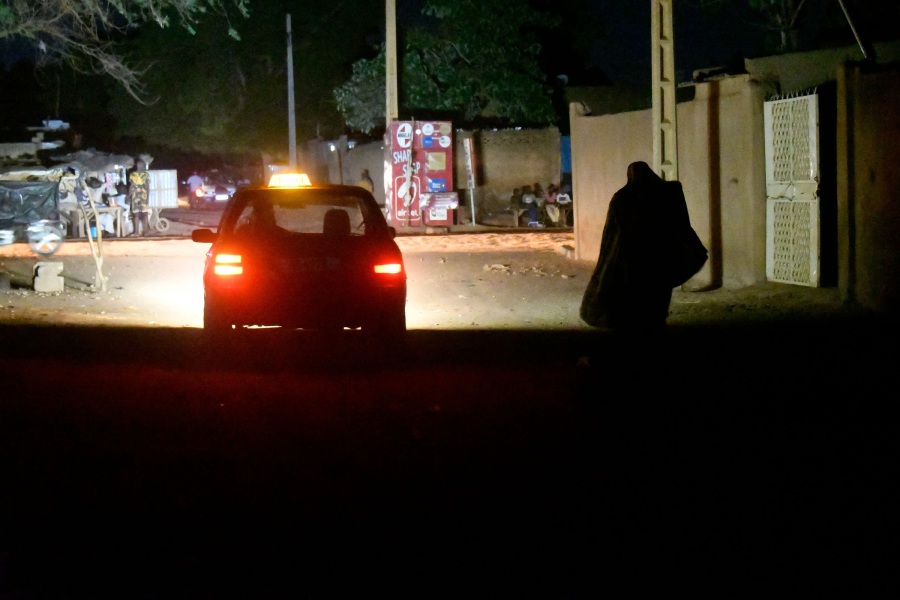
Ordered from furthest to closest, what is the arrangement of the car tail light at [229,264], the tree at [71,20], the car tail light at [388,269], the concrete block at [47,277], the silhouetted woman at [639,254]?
the tree at [71,20] → the concrete block at [47,277] → the car tail light at [388,269] → the car tail light at [229,264] → the silhouetted woman at [639,254]

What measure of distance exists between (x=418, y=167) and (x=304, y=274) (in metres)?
19.8

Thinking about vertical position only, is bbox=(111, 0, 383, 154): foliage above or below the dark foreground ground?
above

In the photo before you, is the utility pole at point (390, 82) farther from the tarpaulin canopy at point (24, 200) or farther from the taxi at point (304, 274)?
the taxi at point (304, 274)

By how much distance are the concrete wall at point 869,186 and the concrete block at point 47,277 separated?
1090 centimetres

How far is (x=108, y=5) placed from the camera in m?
18.4

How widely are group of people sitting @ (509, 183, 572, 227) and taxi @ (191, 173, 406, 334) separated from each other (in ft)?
64.8

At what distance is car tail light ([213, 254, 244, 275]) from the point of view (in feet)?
28.8

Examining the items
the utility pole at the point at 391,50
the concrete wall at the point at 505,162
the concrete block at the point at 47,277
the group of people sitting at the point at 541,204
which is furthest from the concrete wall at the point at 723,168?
the concrete wall at the point at 505,162

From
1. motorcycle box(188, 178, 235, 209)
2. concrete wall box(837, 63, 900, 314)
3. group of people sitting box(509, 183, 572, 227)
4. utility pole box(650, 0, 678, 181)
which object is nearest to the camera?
concrete wall box(837, 63, 900, 314)

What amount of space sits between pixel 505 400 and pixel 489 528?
8.67 feet

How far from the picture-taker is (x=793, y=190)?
12594 millimetres

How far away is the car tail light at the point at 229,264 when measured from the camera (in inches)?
346

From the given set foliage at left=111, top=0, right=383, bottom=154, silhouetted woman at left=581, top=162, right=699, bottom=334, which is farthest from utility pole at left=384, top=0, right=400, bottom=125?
foliage at left=111, top=0, right=383, bottom=154

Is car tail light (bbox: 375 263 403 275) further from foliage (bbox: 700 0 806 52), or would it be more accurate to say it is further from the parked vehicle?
the parked vehicle
